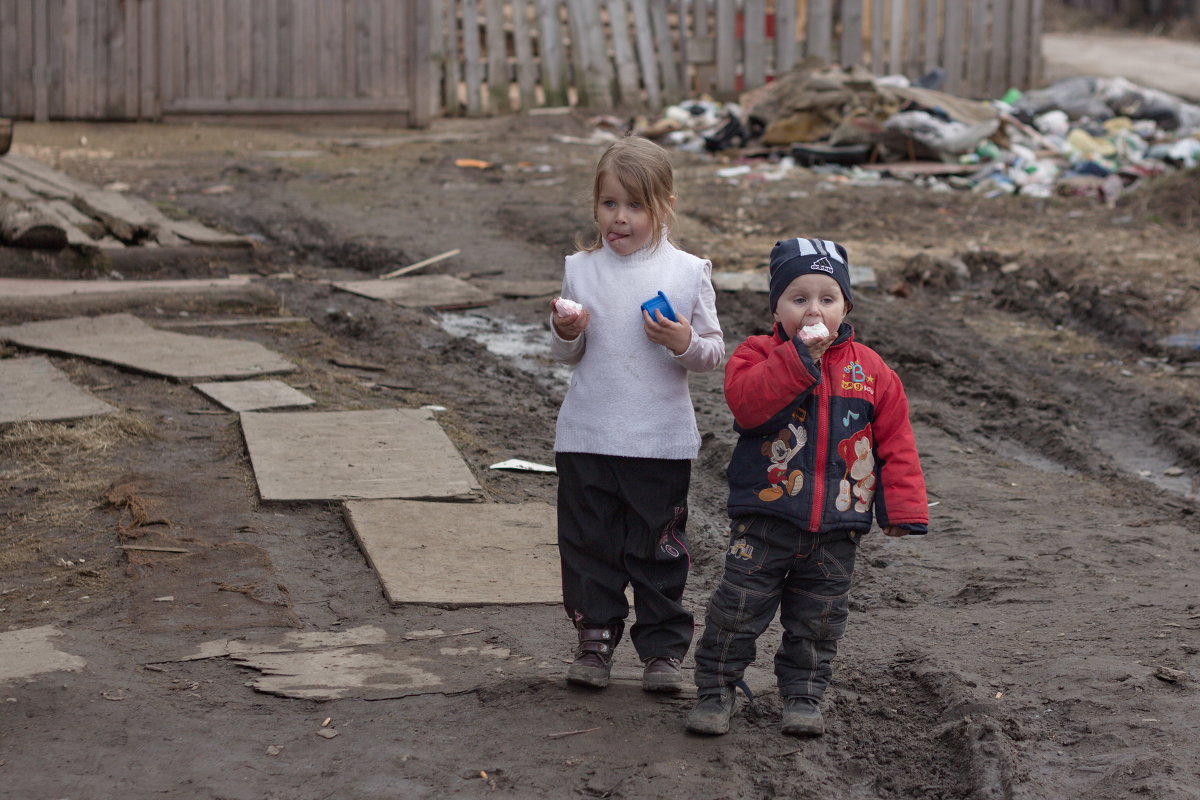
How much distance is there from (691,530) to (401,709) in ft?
5.57

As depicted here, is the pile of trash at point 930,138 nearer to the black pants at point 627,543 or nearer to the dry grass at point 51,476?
the dry grass at point 51,476

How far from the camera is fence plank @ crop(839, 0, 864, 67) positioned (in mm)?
17328

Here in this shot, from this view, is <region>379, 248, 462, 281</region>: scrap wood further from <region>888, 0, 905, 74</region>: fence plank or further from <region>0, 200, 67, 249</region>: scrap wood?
<region>888, 0, 905, 74</region>: fence plank

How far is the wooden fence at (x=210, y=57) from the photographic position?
1450 centimetres

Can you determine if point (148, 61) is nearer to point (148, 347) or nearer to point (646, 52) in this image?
point (646, 52)

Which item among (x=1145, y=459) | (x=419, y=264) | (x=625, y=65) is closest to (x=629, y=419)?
(x=1145, y=459)

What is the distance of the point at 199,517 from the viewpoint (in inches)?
164

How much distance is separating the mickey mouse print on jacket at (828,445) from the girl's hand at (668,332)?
12cm

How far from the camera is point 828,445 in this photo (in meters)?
2.89

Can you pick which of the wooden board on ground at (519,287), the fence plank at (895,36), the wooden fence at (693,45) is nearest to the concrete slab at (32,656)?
the wooden board on ground at (519,287)

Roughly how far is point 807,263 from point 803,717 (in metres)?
A: 1.04

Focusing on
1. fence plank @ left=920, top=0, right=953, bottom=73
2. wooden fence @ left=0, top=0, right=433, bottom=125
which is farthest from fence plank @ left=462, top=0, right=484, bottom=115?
fence plank @ left=920, top=0, right=953, bottom=73

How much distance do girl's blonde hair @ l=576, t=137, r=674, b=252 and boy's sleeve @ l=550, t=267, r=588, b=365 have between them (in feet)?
0.75

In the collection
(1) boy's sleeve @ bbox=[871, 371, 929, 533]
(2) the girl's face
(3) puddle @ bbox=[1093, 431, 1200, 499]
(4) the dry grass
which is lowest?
(3) puddle @ bbox=[1093, 431, 1200, 499]
